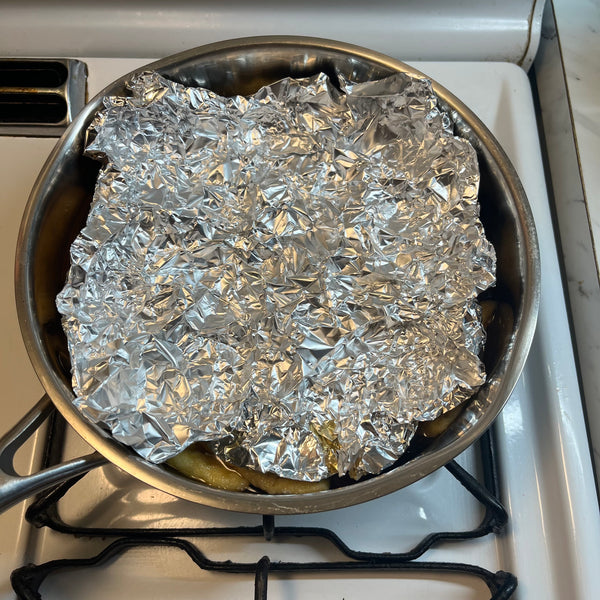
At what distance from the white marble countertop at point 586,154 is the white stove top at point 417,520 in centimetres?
8

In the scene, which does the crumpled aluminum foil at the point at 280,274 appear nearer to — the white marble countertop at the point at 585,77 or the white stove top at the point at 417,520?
the white stove top at the point at 417,520

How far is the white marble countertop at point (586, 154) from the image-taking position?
0.64m

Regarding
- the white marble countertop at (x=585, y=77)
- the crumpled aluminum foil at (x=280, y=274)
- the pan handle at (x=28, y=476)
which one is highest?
the white marble countertop at (x=585, y=77)

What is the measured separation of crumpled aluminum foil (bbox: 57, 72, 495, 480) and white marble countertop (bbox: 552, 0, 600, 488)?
20 cm

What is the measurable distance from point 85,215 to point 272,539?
0.42 meters

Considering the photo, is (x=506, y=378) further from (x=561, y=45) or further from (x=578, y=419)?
(x=561, y=45)

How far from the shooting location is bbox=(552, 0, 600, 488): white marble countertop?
0.64 meters

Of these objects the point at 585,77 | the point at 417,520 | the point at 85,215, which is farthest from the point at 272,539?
the point at 585,77

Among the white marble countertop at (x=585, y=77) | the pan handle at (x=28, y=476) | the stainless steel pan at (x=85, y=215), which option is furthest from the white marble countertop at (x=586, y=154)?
the pan handle at (x=28, y=476)

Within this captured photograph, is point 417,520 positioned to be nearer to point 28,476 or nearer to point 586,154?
point 28,476

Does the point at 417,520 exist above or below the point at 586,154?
below

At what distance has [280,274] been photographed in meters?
0.58

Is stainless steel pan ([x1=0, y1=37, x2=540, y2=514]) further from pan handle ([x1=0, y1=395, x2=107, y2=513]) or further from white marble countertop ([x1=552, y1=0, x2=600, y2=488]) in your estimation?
white marble countertop ([x1=552, y1=0, x2=600, y2=488])

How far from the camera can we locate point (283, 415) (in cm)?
51
